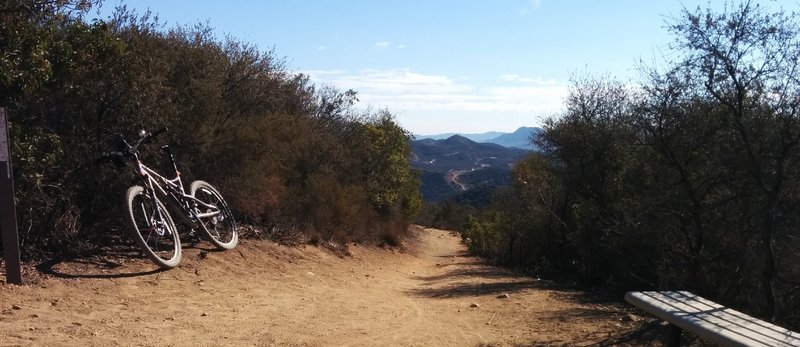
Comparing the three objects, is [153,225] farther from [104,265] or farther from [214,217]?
[214,217]

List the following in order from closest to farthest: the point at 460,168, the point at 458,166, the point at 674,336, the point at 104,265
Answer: the point at 674,336
the point at 104,265
the point at 460,168
the point at 458,166

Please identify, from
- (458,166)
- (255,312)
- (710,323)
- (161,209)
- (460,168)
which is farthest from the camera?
(458,166)

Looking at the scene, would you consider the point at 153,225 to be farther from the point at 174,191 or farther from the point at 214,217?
the point at 214,217

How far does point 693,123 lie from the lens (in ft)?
27.8

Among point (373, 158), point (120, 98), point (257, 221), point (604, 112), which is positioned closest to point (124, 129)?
point (120, 98)

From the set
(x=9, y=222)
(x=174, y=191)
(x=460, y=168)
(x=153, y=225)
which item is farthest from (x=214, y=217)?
(x=460, y=168)

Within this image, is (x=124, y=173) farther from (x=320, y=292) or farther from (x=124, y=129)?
(x=320, y=292)

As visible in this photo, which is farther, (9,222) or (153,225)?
(153,225)

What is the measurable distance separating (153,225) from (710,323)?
649 centimetres

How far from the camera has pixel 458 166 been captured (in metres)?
138

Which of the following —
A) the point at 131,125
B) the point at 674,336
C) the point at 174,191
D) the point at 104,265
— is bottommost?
the point at 674,336

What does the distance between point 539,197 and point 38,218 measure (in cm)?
1468

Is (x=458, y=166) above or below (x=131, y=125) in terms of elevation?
below

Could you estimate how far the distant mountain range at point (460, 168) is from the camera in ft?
304
